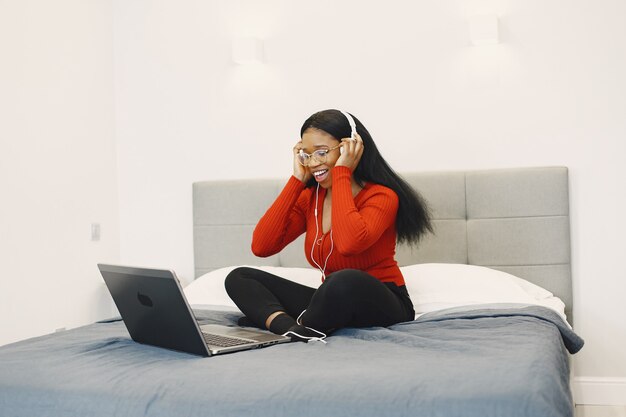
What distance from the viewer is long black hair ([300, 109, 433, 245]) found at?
94.5 inches

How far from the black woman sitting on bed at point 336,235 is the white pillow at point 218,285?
0.30 meters

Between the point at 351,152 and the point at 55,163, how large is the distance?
57.7 inches

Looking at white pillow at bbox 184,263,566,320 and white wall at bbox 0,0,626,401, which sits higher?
white wall at bbox 0,0,626,401

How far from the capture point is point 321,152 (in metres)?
2.43

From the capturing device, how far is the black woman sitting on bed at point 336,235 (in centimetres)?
202

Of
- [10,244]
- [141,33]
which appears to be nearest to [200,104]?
[141,33]

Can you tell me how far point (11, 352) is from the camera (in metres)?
1.90

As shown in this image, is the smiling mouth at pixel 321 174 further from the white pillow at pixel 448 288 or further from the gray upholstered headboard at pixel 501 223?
the gray upholstered headboard at pixel 501 223

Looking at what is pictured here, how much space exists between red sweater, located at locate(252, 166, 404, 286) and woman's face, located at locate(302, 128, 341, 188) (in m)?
0.08

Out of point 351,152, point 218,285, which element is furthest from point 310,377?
point 218,285

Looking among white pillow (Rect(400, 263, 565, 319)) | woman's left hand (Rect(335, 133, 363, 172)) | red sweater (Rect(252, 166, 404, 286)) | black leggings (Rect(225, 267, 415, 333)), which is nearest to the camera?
black leggings (Rect(225, 267, 415, 333))

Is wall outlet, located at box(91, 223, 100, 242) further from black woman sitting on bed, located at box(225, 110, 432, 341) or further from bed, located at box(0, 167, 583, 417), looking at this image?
black woman sitting on bed, located at box(225, 110, 432, 341)

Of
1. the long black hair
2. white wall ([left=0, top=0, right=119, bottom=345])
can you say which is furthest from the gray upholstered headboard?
white wall ([left=0, top=0, right=119, bottom=345])

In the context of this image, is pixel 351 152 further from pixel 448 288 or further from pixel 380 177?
pixel 448 288
